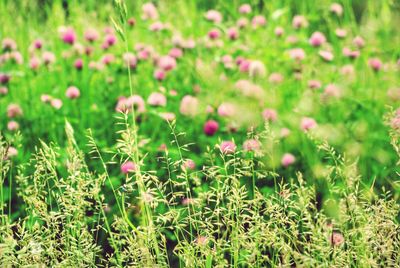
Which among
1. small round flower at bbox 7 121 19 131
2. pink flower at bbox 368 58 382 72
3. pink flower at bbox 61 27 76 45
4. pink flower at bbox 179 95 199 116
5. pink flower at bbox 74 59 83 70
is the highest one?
pink flower at bbox 61 27 76 45

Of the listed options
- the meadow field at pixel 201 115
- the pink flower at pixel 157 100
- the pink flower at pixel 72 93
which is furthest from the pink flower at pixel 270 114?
the pink flower at pixel 72 93

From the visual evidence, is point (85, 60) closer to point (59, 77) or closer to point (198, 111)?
point (59, 77)

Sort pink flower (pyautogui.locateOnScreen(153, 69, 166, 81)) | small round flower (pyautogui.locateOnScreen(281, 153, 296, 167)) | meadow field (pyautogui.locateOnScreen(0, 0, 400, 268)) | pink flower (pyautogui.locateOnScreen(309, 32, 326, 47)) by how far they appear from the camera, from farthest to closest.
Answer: pink flower (pyautogui.locateOnScreen(309, 32, 326, 47)) < pink flower (pyautogui.locateOnScreen(153, 69, 166, 81)) < small round flower (pyautogui.locateOnScreen(281, 153, 296, 167)) < meadow field (pyautogui.locateOnScreen(0, 0, 400, 268))

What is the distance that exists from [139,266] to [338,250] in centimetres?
43

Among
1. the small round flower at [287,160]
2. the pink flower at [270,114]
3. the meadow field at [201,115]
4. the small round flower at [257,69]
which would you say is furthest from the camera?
the small round flower at [257,69]

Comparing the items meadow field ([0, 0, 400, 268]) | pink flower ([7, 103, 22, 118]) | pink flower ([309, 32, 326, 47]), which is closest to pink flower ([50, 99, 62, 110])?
meadow field ([0, 0, 400, 268])

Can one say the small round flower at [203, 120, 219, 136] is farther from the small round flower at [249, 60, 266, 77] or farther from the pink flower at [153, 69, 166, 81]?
the pink flower at [153, 69, 166, 81]

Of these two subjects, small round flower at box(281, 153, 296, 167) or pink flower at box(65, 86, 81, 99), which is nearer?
small round flower at box(281, 153, 296, 167)

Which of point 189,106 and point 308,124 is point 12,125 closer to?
point 189,106

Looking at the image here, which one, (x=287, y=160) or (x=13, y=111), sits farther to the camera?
(x=13, y=111)

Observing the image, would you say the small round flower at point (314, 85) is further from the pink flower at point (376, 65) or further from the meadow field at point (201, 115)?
the pink flower at point (376, 65)

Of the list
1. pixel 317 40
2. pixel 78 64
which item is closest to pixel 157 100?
pixel 78 64

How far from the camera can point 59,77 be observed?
2.92 meters

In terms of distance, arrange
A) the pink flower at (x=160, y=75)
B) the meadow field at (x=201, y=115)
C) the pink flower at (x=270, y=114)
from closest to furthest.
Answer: the meadow field at (x=201, y=115) < the pink flower at (x=270, y=114) < the pink flower at (x=160, y=75)
